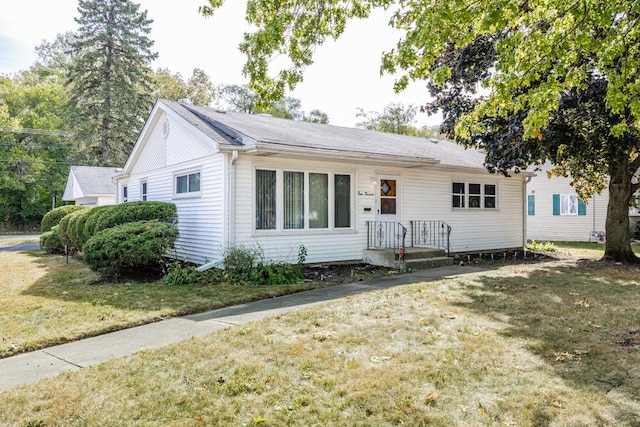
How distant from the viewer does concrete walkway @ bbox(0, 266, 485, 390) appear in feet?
14.4

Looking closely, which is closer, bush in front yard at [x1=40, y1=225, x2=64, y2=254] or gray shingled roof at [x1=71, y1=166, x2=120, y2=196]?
bush in front yard at [x1=40, y1=225, x2=64, y2=254]

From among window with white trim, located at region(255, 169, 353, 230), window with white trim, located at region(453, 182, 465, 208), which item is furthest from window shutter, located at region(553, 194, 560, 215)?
window with white trim, located at region(255, 169, 353, 230)

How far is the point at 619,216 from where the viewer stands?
40.8 ft

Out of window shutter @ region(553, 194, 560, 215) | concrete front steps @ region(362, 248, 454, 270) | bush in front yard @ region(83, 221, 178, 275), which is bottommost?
concrete front steps @ region(362, 248, 454, 270)

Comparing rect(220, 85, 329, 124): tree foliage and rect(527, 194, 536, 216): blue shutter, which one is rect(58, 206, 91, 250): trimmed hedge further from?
rect(527, 194, 536, 216): blue shutter

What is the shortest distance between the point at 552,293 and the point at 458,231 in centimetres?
616

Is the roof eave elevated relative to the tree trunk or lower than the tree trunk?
elevated

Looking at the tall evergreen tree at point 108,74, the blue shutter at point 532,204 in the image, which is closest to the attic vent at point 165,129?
the blue shutter at point 532,204

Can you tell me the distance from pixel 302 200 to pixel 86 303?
5211 millimetres

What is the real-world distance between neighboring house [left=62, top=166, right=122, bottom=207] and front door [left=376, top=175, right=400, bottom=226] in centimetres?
1845

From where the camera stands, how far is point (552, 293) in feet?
25.5

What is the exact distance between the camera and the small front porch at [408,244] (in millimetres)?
10984

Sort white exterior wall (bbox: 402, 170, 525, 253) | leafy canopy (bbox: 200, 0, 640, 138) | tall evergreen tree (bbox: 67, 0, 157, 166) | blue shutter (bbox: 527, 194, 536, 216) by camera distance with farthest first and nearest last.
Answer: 1. tall evergreen tree (bbox: 67, 0, 157, 166)
2. blue shutter (bbox: 527, 194, 536, 216)
3. white exterior wall (bbox: 402, 170, 525, 253)
4. leafy canopy (bbox: 200, 0, 640, 138)

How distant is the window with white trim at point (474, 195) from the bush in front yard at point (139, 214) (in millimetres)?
8204
